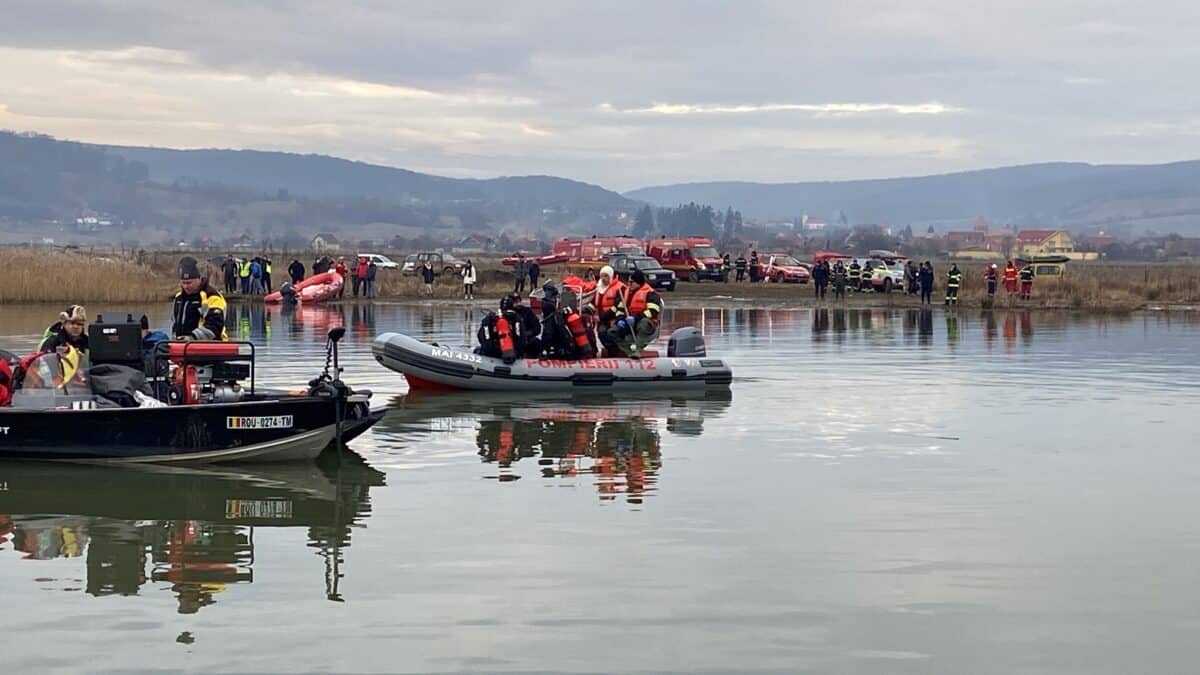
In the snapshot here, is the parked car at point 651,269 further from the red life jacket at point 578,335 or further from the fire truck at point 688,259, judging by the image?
the red life jacket at point 578,335

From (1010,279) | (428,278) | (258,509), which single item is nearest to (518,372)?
(258,509)

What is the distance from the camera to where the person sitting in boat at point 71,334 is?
14547 mm

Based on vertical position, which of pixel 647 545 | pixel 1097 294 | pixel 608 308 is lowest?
pixel 647 545

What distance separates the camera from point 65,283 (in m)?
41.1

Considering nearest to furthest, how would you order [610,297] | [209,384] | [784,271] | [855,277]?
[209,384] → [610,297] → [855,277] → [784,271]

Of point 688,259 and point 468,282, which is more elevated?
A: point 688,259

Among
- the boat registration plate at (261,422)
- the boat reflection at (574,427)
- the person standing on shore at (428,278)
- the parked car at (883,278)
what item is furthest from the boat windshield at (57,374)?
the parked car at (883,278)

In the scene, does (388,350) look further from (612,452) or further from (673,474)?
(673,474)

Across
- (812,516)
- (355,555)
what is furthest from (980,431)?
(355,555)

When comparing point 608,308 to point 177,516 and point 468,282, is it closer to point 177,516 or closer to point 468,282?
point 177,516

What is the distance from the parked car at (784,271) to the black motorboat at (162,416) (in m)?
42.5

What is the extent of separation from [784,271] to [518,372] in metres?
36.9

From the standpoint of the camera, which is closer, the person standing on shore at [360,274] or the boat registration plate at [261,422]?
the boat registration plate at [261,422]

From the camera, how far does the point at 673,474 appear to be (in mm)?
15203
